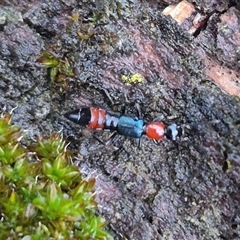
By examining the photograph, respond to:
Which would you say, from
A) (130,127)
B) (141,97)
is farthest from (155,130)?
(141,97)

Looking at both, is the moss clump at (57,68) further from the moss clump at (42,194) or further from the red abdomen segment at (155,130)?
the red abdomen segment at (155,130)

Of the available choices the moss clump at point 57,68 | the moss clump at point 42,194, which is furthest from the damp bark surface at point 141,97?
the moss clump at point 42,194

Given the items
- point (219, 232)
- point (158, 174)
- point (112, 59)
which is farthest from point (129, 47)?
point (219, 232)

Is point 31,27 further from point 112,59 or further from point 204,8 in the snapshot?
point 204,8

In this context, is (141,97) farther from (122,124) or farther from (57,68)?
(57,68)

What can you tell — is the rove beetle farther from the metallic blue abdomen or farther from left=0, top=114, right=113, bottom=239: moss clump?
left=0, top=114, right=113, bottom=239: moss clump
